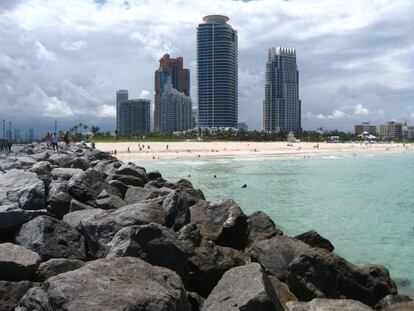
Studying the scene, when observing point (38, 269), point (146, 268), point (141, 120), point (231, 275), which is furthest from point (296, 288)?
point (141, 120)

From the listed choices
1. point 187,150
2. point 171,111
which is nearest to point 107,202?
point 187,150

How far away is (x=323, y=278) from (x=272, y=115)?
179m

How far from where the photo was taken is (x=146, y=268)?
16.9 ft

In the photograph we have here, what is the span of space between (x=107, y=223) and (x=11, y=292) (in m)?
2.21

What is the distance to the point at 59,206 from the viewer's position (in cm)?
973

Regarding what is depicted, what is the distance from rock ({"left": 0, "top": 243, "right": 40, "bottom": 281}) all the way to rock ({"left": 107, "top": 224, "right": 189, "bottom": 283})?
945 mm

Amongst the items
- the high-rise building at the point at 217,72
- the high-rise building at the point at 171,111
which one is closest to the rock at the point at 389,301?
the high-rise building at the point at 217,72

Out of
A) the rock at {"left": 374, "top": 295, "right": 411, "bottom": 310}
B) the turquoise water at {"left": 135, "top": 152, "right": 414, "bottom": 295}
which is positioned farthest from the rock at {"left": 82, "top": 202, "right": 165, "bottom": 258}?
the turquoise water at {"left": 135, "top": 152, "right": 414, "bottom": 295}

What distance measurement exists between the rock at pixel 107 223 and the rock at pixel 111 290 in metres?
2.24

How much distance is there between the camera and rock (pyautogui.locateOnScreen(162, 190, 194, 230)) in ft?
28.5

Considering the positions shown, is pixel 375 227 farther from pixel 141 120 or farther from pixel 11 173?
pixel 141 120

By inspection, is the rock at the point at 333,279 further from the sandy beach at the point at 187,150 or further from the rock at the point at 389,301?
the sandy beach at the point at 187,150

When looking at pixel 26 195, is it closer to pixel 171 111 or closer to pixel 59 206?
pixel 59 206

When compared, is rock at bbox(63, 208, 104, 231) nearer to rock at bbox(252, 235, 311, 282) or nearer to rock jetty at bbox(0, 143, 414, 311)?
rock jetty at bbox(0, 143, 414, 311)
